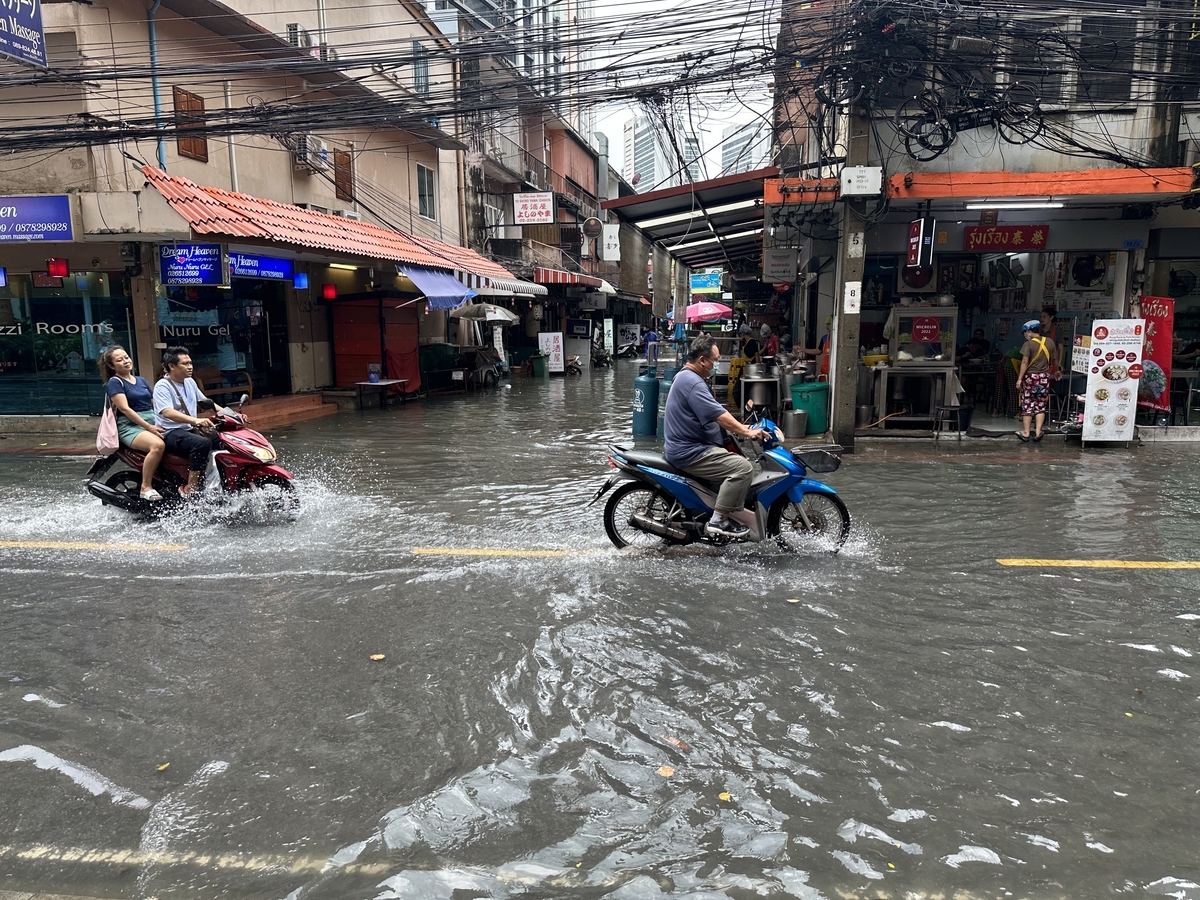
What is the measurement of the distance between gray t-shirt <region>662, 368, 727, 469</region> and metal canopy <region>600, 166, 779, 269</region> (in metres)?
7.18

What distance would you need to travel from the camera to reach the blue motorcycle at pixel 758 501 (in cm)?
633

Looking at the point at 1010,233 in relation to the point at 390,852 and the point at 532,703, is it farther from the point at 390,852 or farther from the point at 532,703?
the point at 390,852

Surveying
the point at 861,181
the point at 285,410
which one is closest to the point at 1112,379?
the point at 861,181

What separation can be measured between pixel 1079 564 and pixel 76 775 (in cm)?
654

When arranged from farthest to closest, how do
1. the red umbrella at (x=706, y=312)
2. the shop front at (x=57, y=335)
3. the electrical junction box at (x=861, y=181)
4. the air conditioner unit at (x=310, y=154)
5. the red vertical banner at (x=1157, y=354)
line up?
the red umbrella at (x=706, y=312) → the air conditioner unit at (x=310, y=154) → the shop front at (x=57, y=335) → the red vertical banner at (x=1157, y=354) → the electrical junction box at (x=861, y=181)

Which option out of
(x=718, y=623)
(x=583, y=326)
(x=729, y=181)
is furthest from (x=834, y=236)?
(x=583, y=326)

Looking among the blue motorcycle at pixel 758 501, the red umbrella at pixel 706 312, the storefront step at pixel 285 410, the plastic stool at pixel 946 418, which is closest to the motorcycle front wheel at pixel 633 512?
the blue motorcycle at pixel 758 501

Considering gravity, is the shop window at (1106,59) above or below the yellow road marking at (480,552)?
above

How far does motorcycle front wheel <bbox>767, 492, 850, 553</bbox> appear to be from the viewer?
6453 mm

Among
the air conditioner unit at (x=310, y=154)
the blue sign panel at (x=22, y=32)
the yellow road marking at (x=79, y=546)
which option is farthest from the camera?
the air conditioner unit at (x=310, y=154)

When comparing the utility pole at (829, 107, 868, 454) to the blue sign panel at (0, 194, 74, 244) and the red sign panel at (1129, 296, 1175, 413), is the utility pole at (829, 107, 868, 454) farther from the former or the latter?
the blue sign panel at (0, 194, 74, 244)

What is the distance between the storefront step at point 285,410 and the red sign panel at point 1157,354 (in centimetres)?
1419

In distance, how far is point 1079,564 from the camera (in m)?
6.23

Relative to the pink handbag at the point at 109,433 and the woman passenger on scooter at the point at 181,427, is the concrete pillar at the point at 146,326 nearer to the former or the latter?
the pink handbag at the point at 109,433
